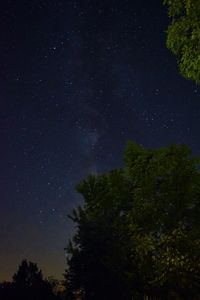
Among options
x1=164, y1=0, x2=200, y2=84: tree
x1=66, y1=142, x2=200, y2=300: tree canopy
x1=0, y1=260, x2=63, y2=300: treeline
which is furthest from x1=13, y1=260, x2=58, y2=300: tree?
x1=164, y1=0, x2=200, y2=84: tree

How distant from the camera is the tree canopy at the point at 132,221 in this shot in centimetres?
3167

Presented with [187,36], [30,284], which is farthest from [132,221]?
[30,284]

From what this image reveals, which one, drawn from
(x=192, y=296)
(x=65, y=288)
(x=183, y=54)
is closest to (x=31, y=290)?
(x=65, y=288)

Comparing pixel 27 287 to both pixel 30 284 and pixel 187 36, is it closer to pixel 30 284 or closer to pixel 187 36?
pixel 30 284

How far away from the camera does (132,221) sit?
3167 centimetres

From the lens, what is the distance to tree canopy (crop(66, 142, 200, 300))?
3167 cm

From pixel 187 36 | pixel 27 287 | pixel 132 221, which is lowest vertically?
pixel 187 36

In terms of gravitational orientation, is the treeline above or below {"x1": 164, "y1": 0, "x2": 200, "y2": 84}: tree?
above

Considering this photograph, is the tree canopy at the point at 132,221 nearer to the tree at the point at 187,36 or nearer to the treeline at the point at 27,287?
the treeline at the point at 27,287

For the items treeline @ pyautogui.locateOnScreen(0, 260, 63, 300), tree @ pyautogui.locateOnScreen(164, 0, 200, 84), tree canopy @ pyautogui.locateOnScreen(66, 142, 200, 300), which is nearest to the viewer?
tree @ pyautogui.locateOnScreen(164, 0, 200, 84)

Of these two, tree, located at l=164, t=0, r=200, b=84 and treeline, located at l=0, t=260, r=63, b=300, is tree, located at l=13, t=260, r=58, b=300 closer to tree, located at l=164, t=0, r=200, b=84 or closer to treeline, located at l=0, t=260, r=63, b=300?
treeline, located at l=0, t=260, r=63, b=300

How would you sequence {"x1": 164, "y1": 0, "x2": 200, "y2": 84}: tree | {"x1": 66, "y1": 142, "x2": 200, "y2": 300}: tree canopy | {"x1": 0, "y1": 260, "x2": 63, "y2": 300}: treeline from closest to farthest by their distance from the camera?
{"x1": 164, "y1": 0, "x2": 200, "y2": 84}: tree, {"x1": 66, "y1": 142, "x2": 200, "y2": 300}: tree canopy, {"x1": 0, "y1": 260, "x2": 63, "y2": 300}: treeline

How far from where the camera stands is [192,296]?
32.0 m

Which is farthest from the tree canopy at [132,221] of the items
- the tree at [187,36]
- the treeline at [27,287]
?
the tree at [187,36]
